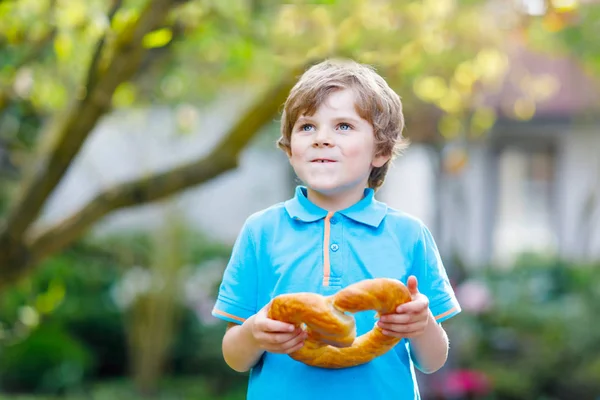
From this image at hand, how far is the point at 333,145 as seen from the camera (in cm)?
185

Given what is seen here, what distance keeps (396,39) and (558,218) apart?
843 centimetres

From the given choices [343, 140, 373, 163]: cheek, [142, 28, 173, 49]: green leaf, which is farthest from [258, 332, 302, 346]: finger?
[142, 28, 173, 49]: green leaf

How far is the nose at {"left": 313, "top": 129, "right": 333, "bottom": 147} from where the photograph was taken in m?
1.85

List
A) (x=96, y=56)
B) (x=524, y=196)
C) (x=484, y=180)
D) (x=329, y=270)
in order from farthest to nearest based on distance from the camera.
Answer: (x=524, y=196) → (x=484, y=180) → (x=96, y=56) → (x=329, y=270)

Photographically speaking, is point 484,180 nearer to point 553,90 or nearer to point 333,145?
point 553,90

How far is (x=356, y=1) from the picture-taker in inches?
182

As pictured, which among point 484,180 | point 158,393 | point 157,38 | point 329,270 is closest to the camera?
point 329,270

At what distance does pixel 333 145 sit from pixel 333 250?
21cm

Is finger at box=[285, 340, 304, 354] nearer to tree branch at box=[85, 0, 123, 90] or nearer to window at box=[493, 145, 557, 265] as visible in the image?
tree branch at box=[85, 0, 123, 90]

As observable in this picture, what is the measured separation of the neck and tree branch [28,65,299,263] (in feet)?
6.38

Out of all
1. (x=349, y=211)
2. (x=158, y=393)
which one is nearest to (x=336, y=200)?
(x=349, y=211)

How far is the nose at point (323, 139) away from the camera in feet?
6.07

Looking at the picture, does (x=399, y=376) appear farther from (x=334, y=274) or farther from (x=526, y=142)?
(x=526, y=142)

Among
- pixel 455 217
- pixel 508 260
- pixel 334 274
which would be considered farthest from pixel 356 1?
pixel 508 260
